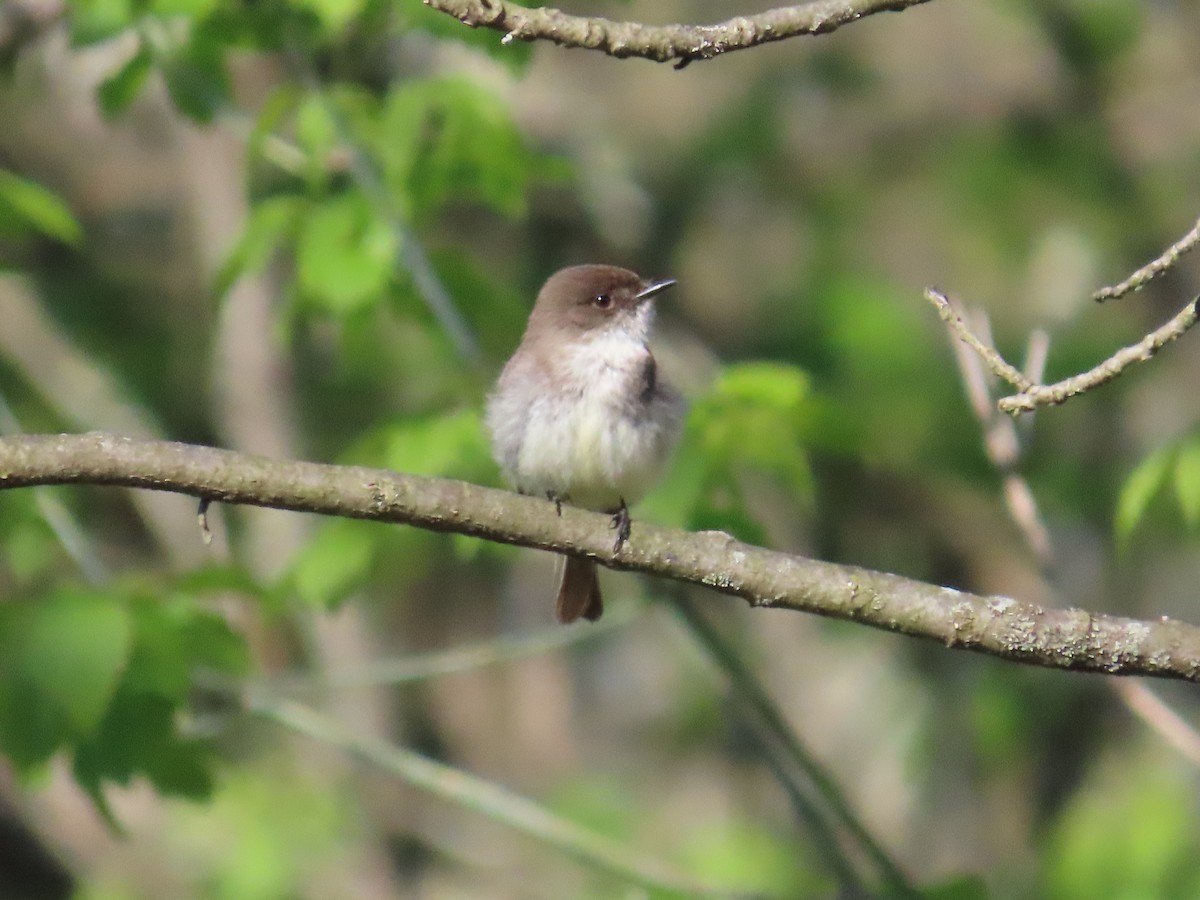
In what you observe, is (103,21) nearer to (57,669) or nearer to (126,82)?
(126,82)

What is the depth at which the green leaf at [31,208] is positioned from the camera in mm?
4203

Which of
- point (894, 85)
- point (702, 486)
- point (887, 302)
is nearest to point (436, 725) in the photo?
point (887, 302)

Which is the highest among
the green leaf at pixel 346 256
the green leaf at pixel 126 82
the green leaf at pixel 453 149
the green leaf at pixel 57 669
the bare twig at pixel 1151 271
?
the green leaf at pixel 453 149

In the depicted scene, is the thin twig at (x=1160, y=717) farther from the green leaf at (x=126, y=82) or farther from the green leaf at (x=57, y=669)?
the green leaf at (x=126, y=82)

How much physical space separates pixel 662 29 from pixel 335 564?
207cm

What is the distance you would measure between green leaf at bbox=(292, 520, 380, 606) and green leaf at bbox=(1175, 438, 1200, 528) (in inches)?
82.2

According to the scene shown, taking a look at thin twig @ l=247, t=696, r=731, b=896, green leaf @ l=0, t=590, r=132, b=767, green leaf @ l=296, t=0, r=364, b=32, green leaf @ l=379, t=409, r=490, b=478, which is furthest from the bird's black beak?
green leaf @ l=0, t=590, r=132, b=767

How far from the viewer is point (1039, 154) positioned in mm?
8430

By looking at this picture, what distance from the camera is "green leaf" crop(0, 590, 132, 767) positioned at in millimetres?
3598

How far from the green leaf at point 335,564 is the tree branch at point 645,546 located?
1.27 m

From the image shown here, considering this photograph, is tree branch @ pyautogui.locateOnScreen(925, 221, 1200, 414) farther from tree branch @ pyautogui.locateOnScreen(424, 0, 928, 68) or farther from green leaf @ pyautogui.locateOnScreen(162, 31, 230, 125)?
green leaf @ pyautogui.locateOnScreen(162, 31, 230, 125)

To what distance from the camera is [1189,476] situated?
3.79 metres

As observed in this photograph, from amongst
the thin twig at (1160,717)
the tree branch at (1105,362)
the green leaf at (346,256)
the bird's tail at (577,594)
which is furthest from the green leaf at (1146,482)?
the green leaf at (346,256)

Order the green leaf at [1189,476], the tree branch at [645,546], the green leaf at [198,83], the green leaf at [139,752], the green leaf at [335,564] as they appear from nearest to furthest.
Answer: the tree branch at [645,546], the green leaf at [1189,476], the green leaf at [139,752], the green leaf at [335,564], the green leaf at [198,83]
